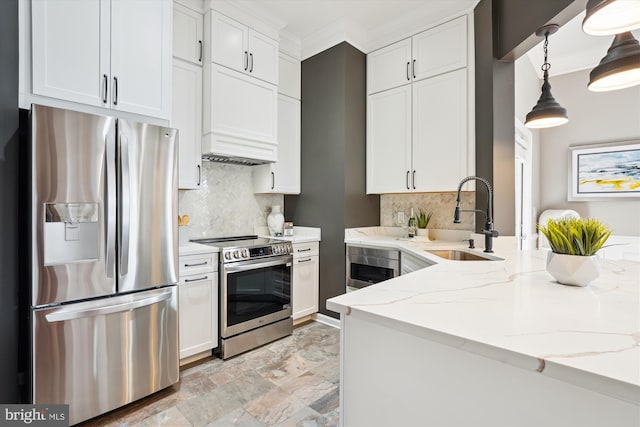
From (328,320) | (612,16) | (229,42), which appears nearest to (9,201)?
(229,42)

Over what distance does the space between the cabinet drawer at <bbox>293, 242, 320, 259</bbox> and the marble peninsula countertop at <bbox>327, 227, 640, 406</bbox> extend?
1892 mm

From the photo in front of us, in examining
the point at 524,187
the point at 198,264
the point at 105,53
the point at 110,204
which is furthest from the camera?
the point at 524,187

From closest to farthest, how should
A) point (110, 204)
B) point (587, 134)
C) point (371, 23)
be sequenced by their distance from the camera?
point (110, 204)
point (371, 23)
point (587, 134)

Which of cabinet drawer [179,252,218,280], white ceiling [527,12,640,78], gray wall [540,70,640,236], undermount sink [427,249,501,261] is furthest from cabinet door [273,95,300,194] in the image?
gray wall [540,70,640,236]

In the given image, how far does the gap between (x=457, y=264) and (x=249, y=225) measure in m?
2.37

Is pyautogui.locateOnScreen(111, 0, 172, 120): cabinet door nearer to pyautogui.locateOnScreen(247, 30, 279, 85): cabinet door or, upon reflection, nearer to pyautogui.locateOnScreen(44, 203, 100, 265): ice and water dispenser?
pyautogui.locateOnScreen(44, 203, 100, 265): ice and water dispenser

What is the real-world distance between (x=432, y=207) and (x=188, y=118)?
252cm

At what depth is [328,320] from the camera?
325 centimetres

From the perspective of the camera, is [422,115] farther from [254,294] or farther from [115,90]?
[115,90]

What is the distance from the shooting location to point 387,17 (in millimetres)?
3031

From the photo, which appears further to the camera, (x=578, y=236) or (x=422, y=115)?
(x=422, y=115)

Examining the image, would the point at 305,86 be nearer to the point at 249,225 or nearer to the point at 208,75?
the point at 208,75

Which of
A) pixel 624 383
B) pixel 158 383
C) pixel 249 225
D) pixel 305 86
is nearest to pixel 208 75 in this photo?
pixel 305 86

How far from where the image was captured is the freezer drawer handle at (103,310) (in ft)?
5.20
